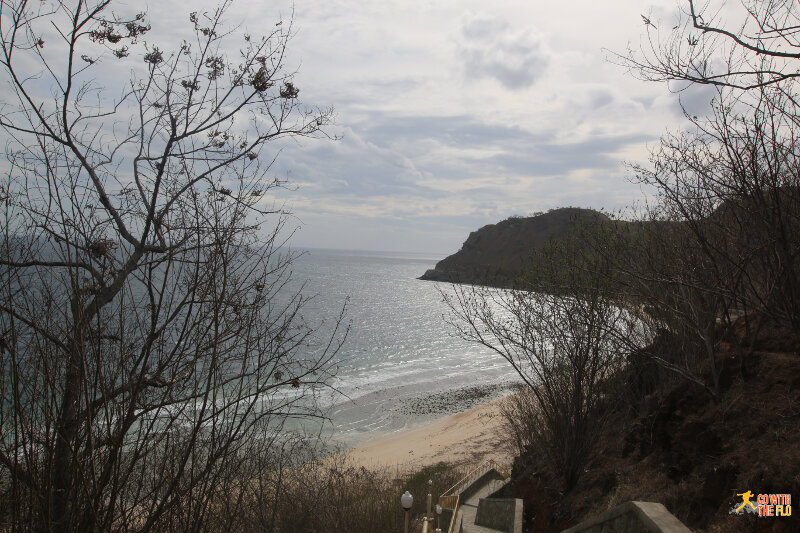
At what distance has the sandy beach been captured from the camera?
25047mm

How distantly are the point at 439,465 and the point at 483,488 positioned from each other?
8113 millimetres

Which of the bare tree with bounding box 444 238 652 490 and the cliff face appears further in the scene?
the cliff face

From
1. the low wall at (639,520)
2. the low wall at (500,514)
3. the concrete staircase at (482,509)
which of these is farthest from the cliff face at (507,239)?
the low wall at (639,520)

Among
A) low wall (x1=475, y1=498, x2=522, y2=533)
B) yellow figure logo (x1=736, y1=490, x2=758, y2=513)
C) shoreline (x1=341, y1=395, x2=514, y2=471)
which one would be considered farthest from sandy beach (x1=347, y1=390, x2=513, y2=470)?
yellow figure logo (x1=736, y1=490, x2=758, y2=513)

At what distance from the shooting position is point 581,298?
10.4 metres

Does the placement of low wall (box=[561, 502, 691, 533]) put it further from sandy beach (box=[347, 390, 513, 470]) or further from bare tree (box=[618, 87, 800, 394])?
sandy beach (box=[347, 390, 513, 470])

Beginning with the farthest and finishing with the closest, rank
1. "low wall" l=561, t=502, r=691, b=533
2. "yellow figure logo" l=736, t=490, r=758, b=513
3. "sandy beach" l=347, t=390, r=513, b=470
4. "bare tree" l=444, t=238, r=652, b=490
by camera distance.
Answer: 1. "sandy beach" l=347, t=390, r=513, b=470
2. "bare tree" l=444, t=238, r=652, b=490
3. "yellow figure logo" l=736, t=490, r=758, b=513
4. "low wall" l=561, t=502, r=691, b=533

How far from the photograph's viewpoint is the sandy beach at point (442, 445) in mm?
25047

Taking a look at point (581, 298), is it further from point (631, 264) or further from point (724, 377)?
point (724, 377)

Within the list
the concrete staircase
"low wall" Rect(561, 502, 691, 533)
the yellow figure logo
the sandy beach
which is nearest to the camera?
"low wall" Rect(561, 502, 691, 533)

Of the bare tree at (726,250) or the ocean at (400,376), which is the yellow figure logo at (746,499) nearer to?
the bare tree at (726,250)

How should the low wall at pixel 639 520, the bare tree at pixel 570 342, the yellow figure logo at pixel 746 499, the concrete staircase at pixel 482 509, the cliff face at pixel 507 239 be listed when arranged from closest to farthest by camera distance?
the low wall at pixel 639 520 < the yellow figure logo at pixel 746 499 < the bare tree at pixel 570 342 < the concrete staircase at pixel 482 509 < the cliff face at pixel 507 239

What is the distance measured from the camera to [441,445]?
2822 cm

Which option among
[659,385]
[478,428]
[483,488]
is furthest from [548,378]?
[478,428]
